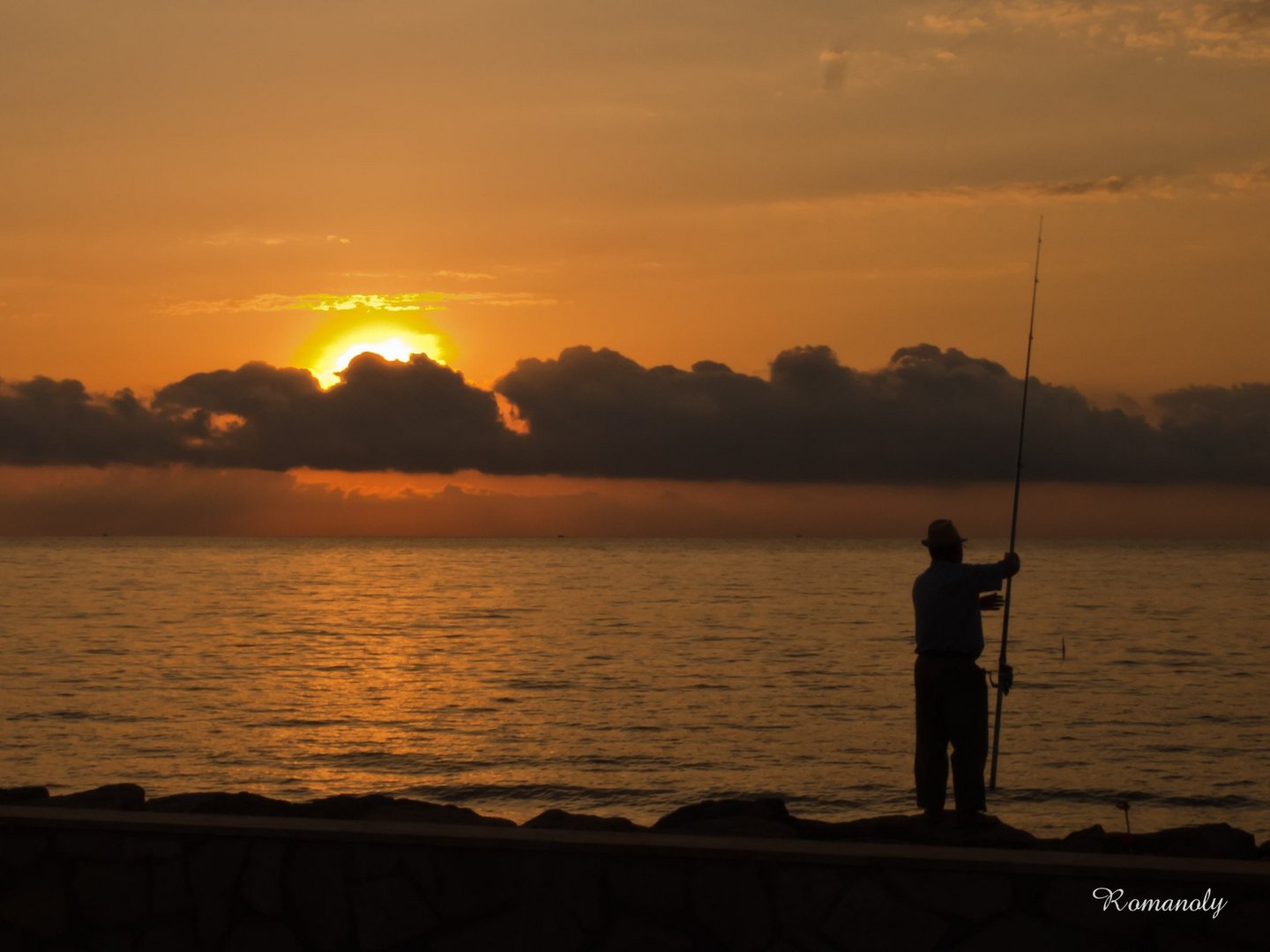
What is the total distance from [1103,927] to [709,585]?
80283 millimetres

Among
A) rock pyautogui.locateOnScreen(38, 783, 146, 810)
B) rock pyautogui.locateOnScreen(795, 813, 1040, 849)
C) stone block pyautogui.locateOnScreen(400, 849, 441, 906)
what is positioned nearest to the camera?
stone block pyautogui.locateOnScreen(400, 849, 441, 906)

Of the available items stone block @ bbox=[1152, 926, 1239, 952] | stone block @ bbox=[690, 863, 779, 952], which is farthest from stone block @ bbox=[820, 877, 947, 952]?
stone block @ bbox=[1152, 926, 1239, 952]

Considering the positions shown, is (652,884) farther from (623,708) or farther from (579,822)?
(623,708)

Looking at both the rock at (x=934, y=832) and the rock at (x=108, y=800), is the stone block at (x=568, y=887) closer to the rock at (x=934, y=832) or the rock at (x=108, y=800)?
the rock at (x=934, y=832)

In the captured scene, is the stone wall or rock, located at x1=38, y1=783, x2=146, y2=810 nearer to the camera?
the stone wall

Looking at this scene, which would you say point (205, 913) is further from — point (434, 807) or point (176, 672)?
point (176, 672)

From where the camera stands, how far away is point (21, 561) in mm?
135625

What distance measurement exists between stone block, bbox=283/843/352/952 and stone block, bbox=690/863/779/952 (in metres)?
1.52

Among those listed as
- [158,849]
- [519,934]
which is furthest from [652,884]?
[158,849]

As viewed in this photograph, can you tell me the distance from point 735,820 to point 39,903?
3.51 meters

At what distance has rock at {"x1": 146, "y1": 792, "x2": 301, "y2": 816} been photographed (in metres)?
7.55

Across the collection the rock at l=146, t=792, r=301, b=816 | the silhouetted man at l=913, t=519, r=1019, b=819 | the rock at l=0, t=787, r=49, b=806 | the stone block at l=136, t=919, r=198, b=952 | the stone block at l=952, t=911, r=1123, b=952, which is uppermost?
the silhouetted man at l=913, t=519, r=1019, b=819

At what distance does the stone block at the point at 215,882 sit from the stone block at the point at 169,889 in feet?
0.14

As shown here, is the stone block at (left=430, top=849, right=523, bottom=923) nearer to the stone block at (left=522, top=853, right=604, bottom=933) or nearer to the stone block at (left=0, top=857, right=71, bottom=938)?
the stone block at (left=522, top=853, right=604, bottom=933)
